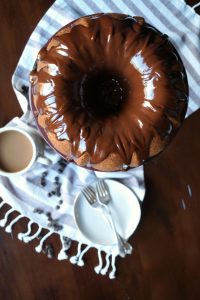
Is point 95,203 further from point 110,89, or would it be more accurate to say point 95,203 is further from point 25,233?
point 110,89

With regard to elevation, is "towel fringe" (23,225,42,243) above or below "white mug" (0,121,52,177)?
below

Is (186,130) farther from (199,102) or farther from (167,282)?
(167,282)

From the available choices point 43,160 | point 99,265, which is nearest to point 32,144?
point 43,160

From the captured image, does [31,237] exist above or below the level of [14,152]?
below

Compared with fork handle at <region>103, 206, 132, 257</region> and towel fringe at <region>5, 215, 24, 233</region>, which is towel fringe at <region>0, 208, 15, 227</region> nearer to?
towel fringe at <region>5, 215, 24, 233</region>

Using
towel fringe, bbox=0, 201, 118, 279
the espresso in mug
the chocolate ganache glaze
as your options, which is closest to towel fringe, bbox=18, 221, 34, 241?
towel fringe, bbox=0, 201, 118, 279

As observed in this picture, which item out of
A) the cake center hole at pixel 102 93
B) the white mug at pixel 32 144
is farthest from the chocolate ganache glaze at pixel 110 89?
the white mug at pixel 32 144

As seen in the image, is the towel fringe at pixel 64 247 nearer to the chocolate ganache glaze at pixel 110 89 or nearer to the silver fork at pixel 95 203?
the silver fork at pixel 95 203
